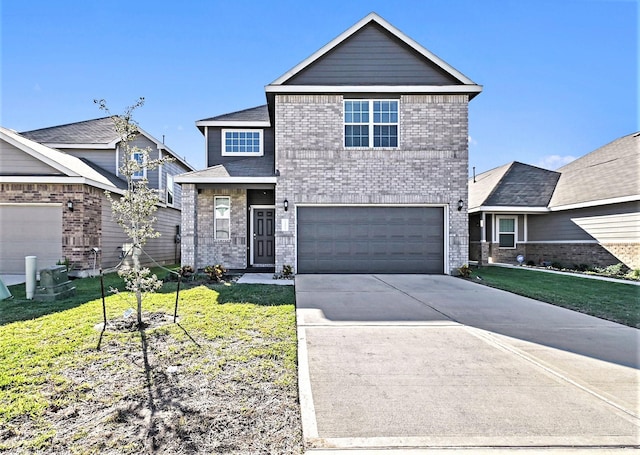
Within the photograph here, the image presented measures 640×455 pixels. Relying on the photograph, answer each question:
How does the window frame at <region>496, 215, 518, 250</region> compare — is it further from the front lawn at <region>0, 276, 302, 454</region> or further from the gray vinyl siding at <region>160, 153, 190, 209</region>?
the gray vinyl siding at <region>160, 153, 190, 209</region>

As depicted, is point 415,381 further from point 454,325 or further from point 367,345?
point 454,325

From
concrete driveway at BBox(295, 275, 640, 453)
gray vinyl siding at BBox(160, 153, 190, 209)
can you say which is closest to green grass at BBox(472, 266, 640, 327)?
concrete driveway at BBox(295, 275, 640, 453)

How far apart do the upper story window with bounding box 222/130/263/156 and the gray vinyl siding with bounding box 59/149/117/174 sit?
5243 mm

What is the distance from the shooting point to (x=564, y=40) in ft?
34.2

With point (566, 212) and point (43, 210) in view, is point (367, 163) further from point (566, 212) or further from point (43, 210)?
point (43, 210)

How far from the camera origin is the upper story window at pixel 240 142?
14.6 metres

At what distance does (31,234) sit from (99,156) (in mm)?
5183

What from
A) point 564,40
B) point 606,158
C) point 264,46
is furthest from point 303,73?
point 606,158

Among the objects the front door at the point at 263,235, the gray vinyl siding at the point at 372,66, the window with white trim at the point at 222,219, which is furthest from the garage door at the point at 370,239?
the gray vinyl siding at the point at 372,66

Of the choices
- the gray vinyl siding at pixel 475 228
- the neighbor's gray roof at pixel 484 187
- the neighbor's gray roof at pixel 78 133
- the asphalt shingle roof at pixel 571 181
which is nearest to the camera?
the asphalt shingle roof at pixel 571 181

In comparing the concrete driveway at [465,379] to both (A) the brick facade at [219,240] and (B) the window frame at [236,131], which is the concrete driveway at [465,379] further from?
(B) the window frame at [236,131]

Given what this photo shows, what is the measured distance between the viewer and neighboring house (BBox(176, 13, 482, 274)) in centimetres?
1141

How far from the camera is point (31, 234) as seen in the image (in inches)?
455

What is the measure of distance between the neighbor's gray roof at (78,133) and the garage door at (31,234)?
496 centimetres
